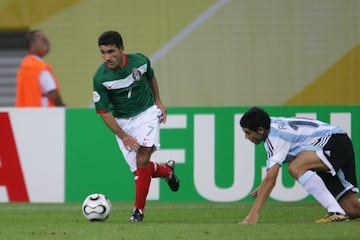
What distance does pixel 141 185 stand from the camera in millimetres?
11445

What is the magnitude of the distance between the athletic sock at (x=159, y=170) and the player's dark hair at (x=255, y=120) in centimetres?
179

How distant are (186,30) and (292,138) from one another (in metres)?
7.55

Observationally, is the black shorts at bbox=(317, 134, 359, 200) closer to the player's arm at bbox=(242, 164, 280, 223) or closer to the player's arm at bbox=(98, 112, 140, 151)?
the player's arm at bbox=(242, 164, 280, 223)

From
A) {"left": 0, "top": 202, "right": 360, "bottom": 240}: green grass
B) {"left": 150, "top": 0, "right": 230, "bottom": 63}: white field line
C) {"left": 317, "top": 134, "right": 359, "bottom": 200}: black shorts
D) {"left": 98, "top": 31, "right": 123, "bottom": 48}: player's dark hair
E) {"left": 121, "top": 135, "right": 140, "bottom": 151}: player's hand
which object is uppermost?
{"left": 98, "top": 31, "right": 123, "bottom": 48}: player's dark hair

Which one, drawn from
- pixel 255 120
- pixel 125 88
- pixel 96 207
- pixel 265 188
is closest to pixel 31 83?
pixel 125 88

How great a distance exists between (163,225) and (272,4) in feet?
25.6

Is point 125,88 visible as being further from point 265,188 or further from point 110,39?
point 265,188

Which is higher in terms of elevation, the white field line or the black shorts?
the white field line

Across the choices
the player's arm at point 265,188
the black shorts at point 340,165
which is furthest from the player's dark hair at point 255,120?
the black shorts at point 340,165

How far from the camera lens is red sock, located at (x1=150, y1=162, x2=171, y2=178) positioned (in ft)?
39.9

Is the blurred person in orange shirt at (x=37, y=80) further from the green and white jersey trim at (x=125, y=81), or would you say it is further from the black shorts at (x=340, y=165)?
the black shorts at (x=340, y=165)

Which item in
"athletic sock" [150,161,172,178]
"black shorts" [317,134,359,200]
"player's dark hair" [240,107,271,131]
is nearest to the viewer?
"player's dark hair" [240,107,271,131]

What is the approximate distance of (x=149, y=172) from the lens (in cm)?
1159

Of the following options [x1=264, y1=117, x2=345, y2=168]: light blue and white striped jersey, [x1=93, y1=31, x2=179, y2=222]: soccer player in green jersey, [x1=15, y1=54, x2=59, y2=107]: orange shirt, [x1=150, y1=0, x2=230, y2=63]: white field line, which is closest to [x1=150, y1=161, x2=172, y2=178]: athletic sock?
[x1=93, y1=31, x2=179, y2=222]: soccer player in green jersey
